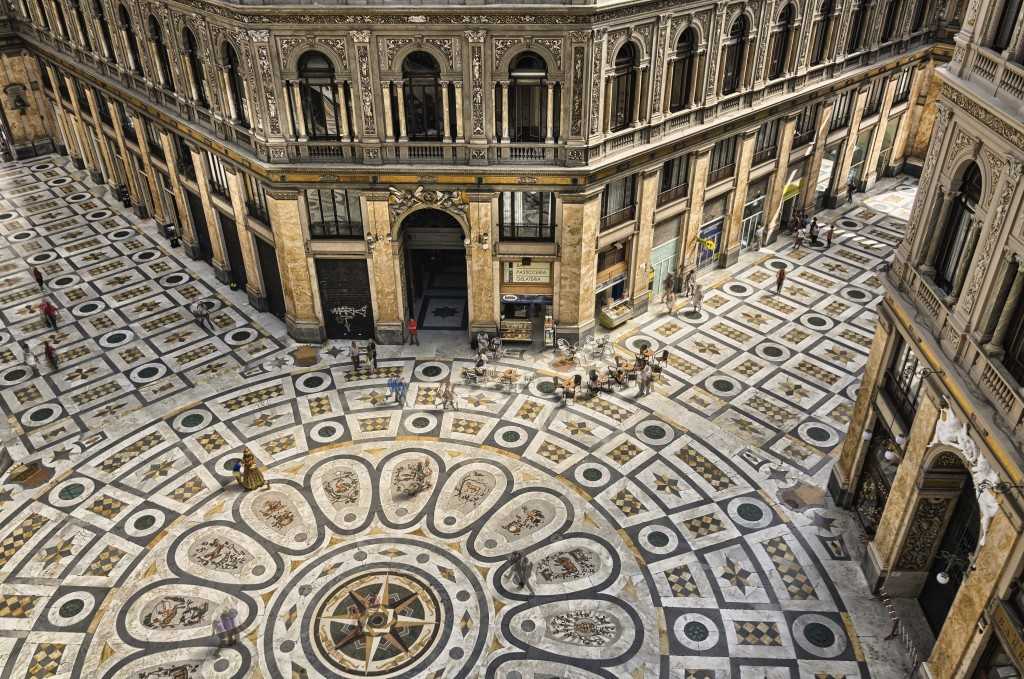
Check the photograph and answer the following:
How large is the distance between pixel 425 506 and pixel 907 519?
17152 mm

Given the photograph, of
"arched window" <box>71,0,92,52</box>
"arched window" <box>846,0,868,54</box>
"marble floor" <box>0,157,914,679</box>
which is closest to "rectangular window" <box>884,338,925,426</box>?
"marble floor" <box>0,157,914,679</box>

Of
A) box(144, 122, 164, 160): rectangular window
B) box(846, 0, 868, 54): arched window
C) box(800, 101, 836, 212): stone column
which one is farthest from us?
box(800, 101, 836, 212): stone column

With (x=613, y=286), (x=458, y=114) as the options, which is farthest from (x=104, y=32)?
(x=613, y=286)

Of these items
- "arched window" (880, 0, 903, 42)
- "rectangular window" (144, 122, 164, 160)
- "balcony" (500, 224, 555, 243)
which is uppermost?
"arched window" (880, 0, 903, 42)

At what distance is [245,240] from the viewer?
134ft

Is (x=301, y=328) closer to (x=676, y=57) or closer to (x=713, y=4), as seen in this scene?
(x=676, y=57)

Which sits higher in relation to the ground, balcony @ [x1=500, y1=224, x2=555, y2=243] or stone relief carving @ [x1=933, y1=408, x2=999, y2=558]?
stone relief carving @ [x1=933, y1=408, x2=999, y2=558]

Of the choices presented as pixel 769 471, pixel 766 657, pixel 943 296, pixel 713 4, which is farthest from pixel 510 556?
pixel 713 4

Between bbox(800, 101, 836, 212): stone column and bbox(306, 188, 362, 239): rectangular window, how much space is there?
30.2 m

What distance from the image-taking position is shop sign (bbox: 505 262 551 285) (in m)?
37.7

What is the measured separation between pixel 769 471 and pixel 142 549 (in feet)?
81.7

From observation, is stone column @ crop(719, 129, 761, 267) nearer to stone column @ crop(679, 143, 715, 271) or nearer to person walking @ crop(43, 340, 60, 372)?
stone column @ crop(679, 143, 715, 271)

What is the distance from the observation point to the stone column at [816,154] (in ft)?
157

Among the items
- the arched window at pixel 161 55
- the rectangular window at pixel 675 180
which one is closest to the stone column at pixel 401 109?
the rectangular window at pixel 675 180
